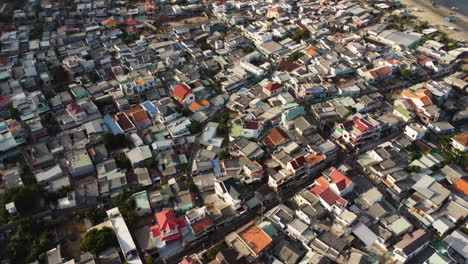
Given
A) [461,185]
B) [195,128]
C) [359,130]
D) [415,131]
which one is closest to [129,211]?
[195,128]

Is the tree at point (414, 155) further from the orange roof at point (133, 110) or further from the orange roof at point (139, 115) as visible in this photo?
the orange roof at point (133, 110)

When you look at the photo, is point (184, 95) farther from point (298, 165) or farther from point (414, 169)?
point (414, 169)

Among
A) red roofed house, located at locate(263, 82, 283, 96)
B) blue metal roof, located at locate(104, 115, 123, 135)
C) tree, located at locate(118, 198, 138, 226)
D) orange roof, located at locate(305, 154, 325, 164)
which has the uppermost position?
red roofed house, located at locate(263, 82, 283, 96)

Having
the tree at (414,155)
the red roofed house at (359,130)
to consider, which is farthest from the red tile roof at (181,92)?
the tree at (414,155)

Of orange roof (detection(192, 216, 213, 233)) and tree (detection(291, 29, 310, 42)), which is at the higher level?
tree (detection(291, 29, 310, 42))

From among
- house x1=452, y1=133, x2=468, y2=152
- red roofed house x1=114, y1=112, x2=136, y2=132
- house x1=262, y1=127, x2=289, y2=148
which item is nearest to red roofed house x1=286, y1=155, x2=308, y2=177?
house x1=262, y1=127, x2=289, y2=148

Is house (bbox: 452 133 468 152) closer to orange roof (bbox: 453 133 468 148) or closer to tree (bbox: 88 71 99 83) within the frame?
orange roof (bbox: 453 133 468 148)
